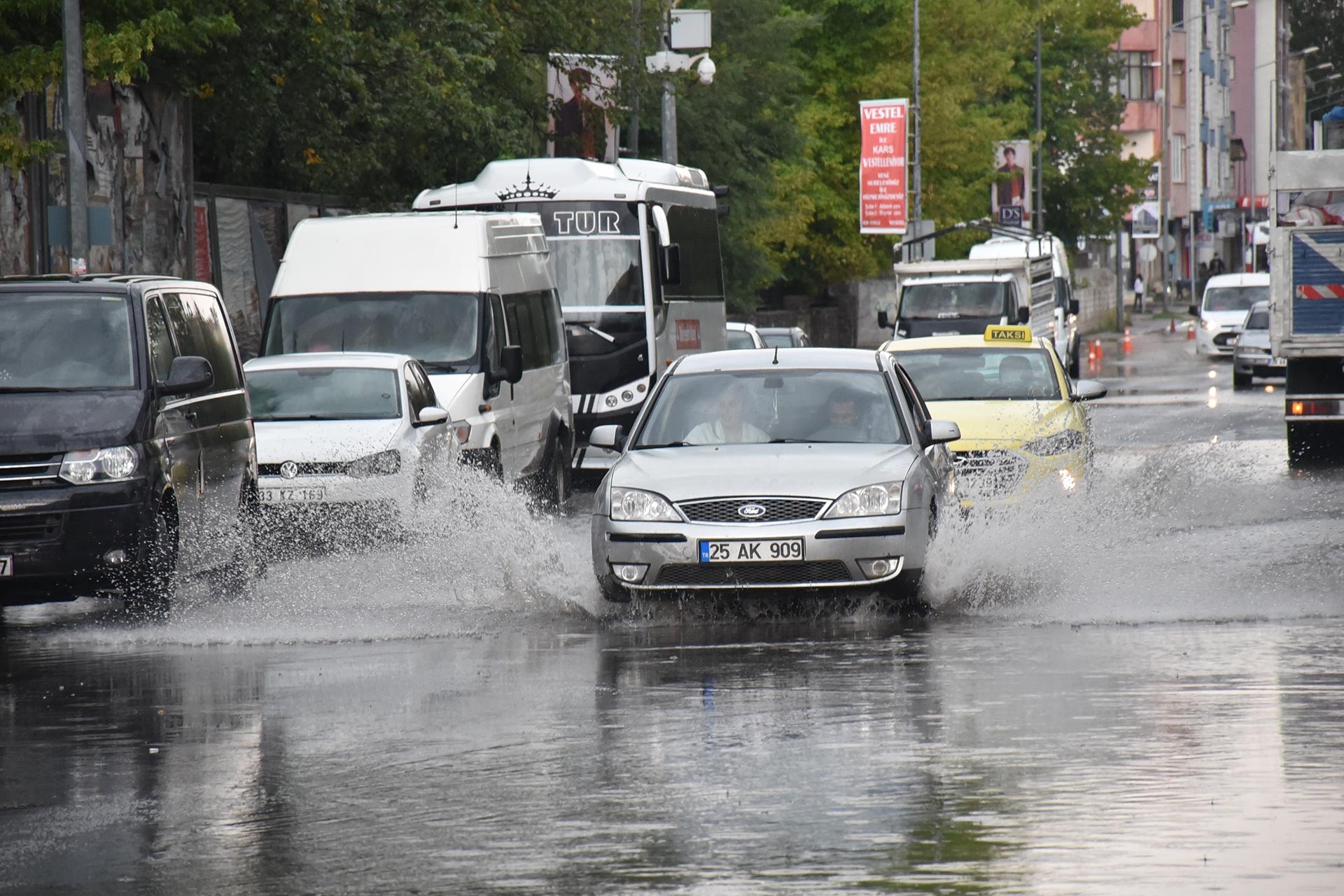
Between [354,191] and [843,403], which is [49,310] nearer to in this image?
[843,403]

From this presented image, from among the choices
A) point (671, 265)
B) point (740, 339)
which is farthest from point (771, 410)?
point (740, 339)

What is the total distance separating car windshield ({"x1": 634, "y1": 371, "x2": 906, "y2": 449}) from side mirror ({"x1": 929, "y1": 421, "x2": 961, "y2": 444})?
0.22m

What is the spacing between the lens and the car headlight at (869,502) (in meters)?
12.1

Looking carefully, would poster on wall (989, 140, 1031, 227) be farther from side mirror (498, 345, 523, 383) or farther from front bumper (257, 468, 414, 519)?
front bumper (257, 468, 414, 519)

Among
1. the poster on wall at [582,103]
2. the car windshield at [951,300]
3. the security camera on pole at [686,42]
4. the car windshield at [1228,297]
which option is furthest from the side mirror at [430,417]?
the car windshield at [1228,297]

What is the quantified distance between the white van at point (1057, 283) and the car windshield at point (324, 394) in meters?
28.8

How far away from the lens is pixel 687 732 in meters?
8.66

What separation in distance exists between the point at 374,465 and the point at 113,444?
13.8 feet

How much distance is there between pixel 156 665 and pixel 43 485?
1.81m

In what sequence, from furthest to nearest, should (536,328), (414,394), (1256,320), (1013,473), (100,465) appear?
(1256,320) < (536,328) < (414,394) < (1013,473) < (100,465)

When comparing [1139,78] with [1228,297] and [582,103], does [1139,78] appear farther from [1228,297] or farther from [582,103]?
[582,103]

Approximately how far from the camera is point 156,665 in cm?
1133

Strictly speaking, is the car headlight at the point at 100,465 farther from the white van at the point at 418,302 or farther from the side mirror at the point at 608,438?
the white van at the point at 418,302

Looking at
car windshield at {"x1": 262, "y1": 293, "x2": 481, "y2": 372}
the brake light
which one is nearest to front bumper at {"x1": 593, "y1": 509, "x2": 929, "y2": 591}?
car windshield at {"x1": 262, "y1": 293, "x2": 481, "y2": 372}
